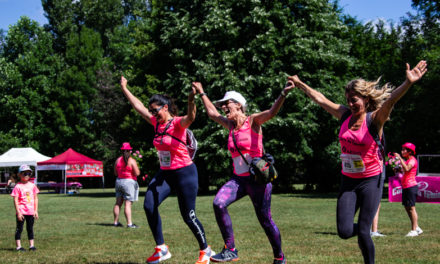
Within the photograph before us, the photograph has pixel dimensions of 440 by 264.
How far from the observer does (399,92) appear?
16.8ft

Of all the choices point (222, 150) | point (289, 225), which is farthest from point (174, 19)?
point (289, 225)

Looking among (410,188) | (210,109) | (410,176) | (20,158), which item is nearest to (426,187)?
(410,176)

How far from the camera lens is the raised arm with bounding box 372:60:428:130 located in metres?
5.09

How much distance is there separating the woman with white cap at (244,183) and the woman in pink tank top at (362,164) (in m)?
1.08

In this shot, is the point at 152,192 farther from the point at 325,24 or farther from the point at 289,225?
the point at 325,24

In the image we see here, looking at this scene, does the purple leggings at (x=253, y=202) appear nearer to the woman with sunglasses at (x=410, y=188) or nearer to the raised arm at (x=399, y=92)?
the raised arm at (x=399, y=92)

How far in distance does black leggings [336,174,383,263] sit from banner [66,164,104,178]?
35.4 metres

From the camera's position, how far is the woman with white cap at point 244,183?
6594 mm

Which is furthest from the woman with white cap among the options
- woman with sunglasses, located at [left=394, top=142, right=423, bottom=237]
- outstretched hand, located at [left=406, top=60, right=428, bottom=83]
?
woman with sunglasses, located at [left=394, top=142, right=423, bottom=237]

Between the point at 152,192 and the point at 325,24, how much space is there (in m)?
26.4

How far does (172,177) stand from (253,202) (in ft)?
3.84

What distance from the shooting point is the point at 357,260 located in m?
7.58

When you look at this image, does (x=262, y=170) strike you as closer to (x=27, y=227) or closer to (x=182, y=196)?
(x=182, y=196)

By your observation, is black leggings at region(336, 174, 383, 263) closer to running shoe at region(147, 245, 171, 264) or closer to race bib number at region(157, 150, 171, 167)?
race bib number at region(157, 150, 171, 167)
